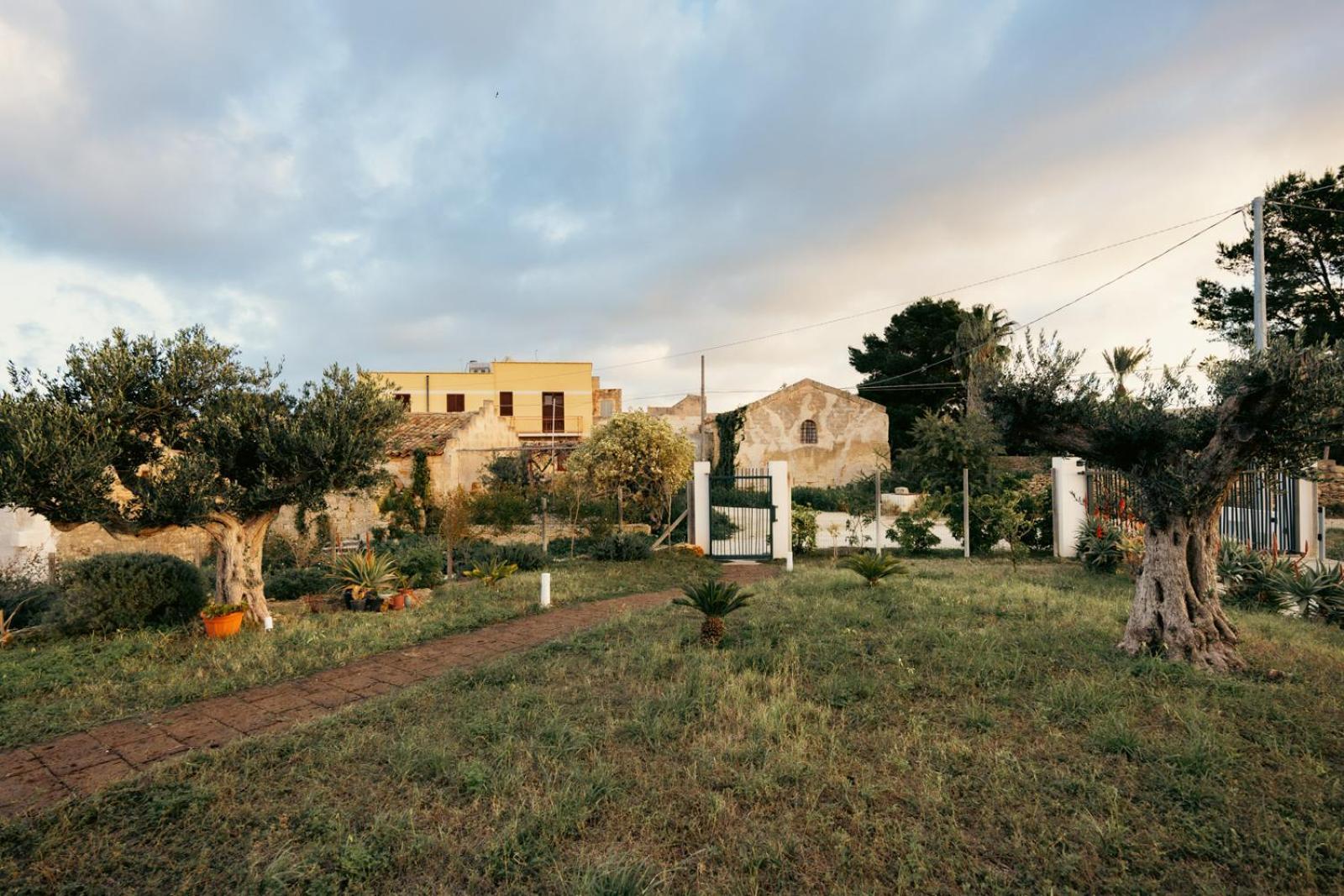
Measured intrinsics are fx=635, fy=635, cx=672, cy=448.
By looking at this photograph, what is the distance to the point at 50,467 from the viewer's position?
5.96 meters

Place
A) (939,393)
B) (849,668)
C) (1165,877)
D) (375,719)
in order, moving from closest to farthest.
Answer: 1. (1165,877)
2. (375,719)
3. (849,668)
4. (939,393)

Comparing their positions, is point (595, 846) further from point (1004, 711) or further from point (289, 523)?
point (289, 523)

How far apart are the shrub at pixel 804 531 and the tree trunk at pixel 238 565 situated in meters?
10.6

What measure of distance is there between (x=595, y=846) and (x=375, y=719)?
8.12 ft

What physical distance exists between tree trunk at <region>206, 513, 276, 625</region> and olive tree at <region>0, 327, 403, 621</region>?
0.04 feet

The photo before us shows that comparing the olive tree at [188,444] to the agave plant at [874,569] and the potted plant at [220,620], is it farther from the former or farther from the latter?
the agave plant at [874,569]

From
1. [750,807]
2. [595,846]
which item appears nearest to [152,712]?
[595,846]

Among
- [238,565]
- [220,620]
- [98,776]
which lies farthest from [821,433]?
[98,776]

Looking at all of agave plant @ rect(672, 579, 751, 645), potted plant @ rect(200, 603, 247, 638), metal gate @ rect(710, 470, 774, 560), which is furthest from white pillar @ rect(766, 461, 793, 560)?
potted plant @ rect(200, 603, 247, 638)

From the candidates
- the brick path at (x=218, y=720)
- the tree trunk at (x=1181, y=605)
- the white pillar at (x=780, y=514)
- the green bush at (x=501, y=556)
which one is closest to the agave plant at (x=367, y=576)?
the brick path at (x=218, y=720)

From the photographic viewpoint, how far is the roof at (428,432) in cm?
1958

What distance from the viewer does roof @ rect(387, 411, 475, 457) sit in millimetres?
19578

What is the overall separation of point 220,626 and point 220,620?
2.6 inches

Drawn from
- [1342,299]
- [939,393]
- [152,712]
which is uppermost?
[1342,299]
